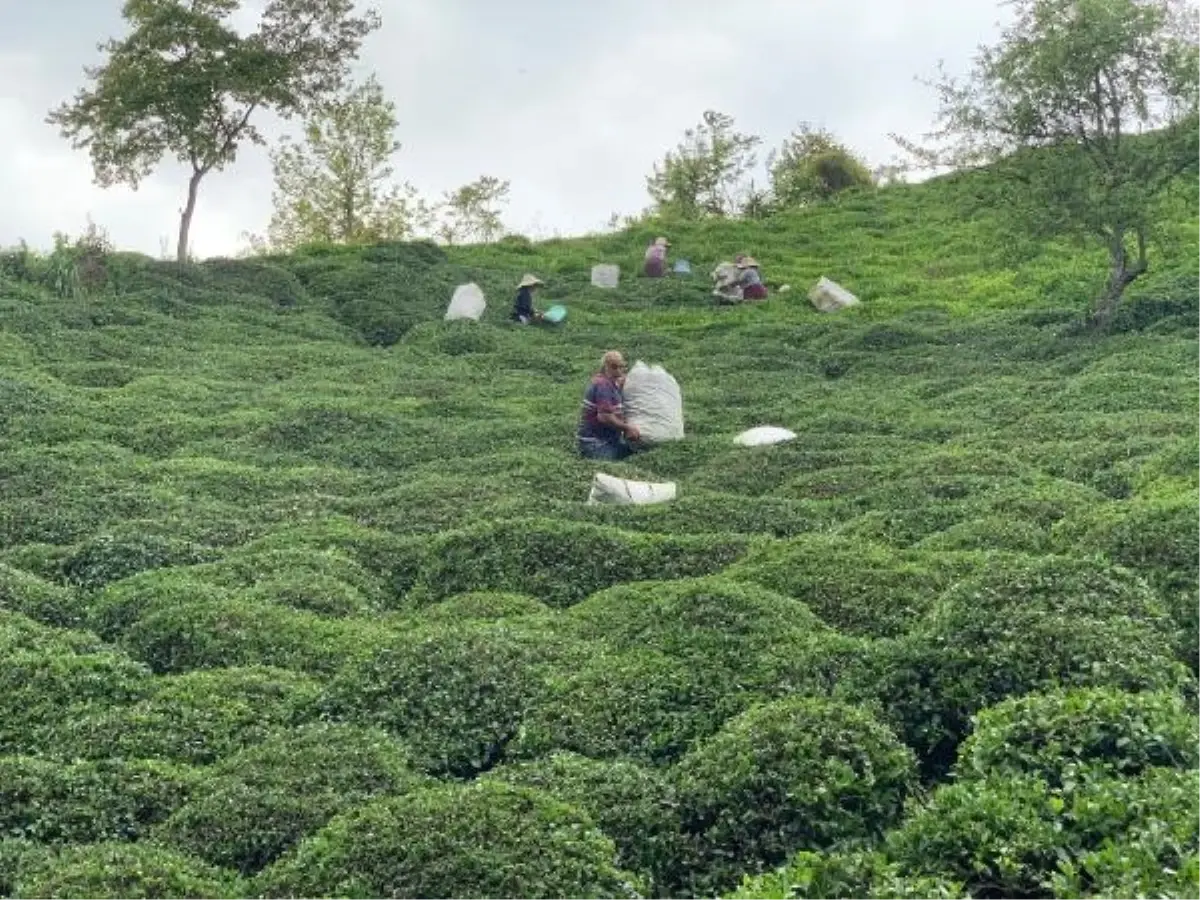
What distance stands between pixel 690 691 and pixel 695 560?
12.3 feet

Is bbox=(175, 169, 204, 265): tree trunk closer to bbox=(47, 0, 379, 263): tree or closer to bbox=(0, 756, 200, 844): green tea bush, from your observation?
bbox=(47, 0, 379, 263): tree

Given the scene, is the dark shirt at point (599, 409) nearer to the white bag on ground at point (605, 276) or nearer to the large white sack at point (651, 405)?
the large white sack at point (651, 405)

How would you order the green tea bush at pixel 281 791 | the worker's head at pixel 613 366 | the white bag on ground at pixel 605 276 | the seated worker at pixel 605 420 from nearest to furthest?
the green tea bush at pixel 281 791 < the seated worker at pixel 605 420 < the worker's head at pixel 613 366 < the white bag on ground at pixel 605 276

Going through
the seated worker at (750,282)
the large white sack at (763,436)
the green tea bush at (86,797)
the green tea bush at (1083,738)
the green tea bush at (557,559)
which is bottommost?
the green tea bush at (86,797)

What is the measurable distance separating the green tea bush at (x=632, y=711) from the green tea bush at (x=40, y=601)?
455 cm

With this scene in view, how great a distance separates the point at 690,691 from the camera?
884 centimetres

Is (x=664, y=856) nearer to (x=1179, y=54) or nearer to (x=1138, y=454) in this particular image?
(x=1138, y=454)

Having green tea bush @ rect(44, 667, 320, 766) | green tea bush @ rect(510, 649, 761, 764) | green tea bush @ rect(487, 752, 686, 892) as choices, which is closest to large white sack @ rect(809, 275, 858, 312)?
green tea bush @ rect(510, 649, 761, 764)

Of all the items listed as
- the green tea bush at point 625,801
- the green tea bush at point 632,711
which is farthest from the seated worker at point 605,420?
the green tea bush at point 625,801

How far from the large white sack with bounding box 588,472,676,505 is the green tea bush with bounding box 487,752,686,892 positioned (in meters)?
7.37

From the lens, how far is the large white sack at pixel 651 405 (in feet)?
61.8

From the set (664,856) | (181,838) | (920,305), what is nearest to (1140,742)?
(664,856)

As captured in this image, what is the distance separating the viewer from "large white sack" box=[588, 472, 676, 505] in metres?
15.4

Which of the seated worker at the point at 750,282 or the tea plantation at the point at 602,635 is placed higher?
the seated worker at the point at 750,282
